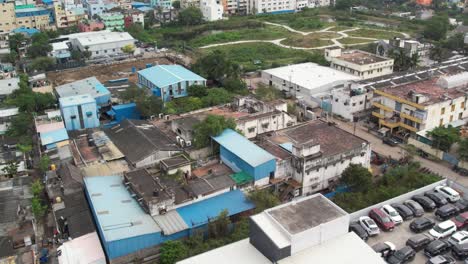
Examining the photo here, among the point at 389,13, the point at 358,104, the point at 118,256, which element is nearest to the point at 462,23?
the point at 389,13

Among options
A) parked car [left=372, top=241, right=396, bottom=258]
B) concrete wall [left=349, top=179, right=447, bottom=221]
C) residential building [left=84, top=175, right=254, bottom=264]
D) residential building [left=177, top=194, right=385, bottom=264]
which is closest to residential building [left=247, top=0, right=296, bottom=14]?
residential building [left=84, top=175, right=254, bottom=264]

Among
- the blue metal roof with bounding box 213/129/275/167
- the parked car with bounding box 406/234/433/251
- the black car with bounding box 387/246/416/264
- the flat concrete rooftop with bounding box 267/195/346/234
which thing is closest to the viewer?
the flat concrete rooftop with bounding box 267/195/346/234

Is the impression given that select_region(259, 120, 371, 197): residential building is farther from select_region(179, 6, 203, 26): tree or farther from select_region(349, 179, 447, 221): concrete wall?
select_region(179, 6, 203, 26): tree

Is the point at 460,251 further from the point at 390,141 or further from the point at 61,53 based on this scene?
the point at 61,53

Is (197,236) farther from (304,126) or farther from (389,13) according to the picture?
(389,13)

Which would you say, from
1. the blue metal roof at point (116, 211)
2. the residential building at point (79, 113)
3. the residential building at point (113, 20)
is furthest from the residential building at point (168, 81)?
the residential building at point (113, 20)
